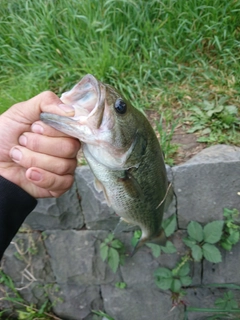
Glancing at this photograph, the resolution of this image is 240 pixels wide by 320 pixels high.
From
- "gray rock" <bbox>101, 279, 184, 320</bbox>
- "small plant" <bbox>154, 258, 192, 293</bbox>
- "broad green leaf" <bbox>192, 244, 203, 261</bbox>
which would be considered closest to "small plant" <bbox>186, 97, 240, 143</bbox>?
"broad green leaf" <bbox>192, 244, 203, 261</bbox>

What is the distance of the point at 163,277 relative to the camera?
282cm

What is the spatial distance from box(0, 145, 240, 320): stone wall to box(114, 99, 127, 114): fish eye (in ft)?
3.63

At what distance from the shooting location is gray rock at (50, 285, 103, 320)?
10.3 ft

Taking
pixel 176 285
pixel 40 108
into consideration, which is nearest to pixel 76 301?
pixel 176 285

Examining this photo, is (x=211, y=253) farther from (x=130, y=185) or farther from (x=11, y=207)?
(x=11, y=207)

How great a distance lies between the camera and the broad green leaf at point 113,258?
110 inches

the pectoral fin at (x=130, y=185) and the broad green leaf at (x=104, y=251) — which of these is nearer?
the pectoral fin at (x=130, y=185)

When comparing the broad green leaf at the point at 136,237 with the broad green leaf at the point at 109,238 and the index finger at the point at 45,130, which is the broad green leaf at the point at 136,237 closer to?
the broad green leaf at the point at 109,238

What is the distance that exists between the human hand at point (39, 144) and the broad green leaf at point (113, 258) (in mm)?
1242

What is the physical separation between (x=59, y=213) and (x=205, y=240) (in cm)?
101

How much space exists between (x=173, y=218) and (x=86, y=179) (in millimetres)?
643

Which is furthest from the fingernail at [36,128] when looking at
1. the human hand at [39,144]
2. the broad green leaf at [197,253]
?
the broad green leaf at [197,253]

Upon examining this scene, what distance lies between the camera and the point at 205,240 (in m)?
2.65

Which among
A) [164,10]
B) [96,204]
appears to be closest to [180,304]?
[96,204]
